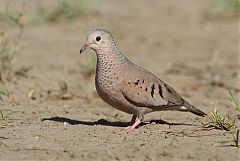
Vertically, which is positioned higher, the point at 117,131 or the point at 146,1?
the point at 146,1

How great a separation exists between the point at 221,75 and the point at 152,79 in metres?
3.86

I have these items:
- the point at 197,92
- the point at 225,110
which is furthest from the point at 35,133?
the point at 197,92

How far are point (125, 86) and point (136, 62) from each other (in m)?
4.36

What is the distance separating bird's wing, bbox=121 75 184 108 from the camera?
621 centimetres

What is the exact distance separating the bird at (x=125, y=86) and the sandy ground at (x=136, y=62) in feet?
0.65

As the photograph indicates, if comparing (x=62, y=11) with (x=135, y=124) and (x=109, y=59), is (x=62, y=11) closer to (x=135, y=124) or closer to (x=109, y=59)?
(x=109, y=59)

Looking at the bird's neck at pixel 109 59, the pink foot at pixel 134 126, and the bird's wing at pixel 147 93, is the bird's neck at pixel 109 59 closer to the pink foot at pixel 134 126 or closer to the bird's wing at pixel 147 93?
the bird's wing at pixel 147 93

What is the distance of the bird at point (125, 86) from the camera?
6.20 meters

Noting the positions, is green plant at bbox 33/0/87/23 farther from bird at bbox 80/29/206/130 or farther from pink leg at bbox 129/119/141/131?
pink leg at bbox 129/119/141/131

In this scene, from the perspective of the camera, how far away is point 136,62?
10.6m

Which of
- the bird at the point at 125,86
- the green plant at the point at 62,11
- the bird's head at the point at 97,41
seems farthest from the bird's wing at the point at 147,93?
the green plant at the point at 62,11

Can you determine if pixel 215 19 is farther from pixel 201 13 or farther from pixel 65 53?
pixel 65 53

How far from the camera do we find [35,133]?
5.95 meters

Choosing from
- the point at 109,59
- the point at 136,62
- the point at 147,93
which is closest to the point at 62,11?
the point at 136,62
